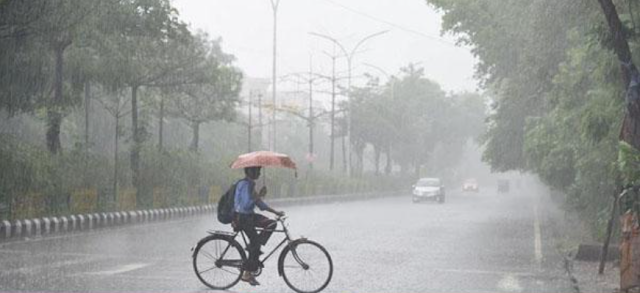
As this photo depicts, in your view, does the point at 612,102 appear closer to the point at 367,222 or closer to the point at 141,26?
the point at 367,222

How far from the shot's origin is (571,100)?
2044 cm

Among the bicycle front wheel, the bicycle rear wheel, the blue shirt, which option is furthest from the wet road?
the blue shirt

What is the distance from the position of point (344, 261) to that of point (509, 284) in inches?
136

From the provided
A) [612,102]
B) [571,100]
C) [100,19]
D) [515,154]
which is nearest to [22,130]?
[100,19]

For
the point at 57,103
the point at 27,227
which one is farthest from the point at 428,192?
the point at 27,227

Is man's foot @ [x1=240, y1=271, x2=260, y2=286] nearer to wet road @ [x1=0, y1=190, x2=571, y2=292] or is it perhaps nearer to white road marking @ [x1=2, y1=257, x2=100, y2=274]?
wet road @ [x1=0, y1=190, x2=571, y2=292]

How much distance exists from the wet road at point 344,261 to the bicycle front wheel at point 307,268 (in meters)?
0.28

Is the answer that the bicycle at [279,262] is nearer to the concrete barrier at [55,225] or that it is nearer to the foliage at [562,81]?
the foliage at [562,81]

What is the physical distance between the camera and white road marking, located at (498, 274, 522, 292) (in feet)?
38.9

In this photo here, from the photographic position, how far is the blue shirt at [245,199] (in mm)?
11094

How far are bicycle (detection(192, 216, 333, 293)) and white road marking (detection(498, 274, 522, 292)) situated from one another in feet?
8.22

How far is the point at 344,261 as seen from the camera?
1507cm

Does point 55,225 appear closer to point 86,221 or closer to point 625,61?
point 86,221

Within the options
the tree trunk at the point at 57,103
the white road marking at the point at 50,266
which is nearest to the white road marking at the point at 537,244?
the white road marking at the point at 50,266
